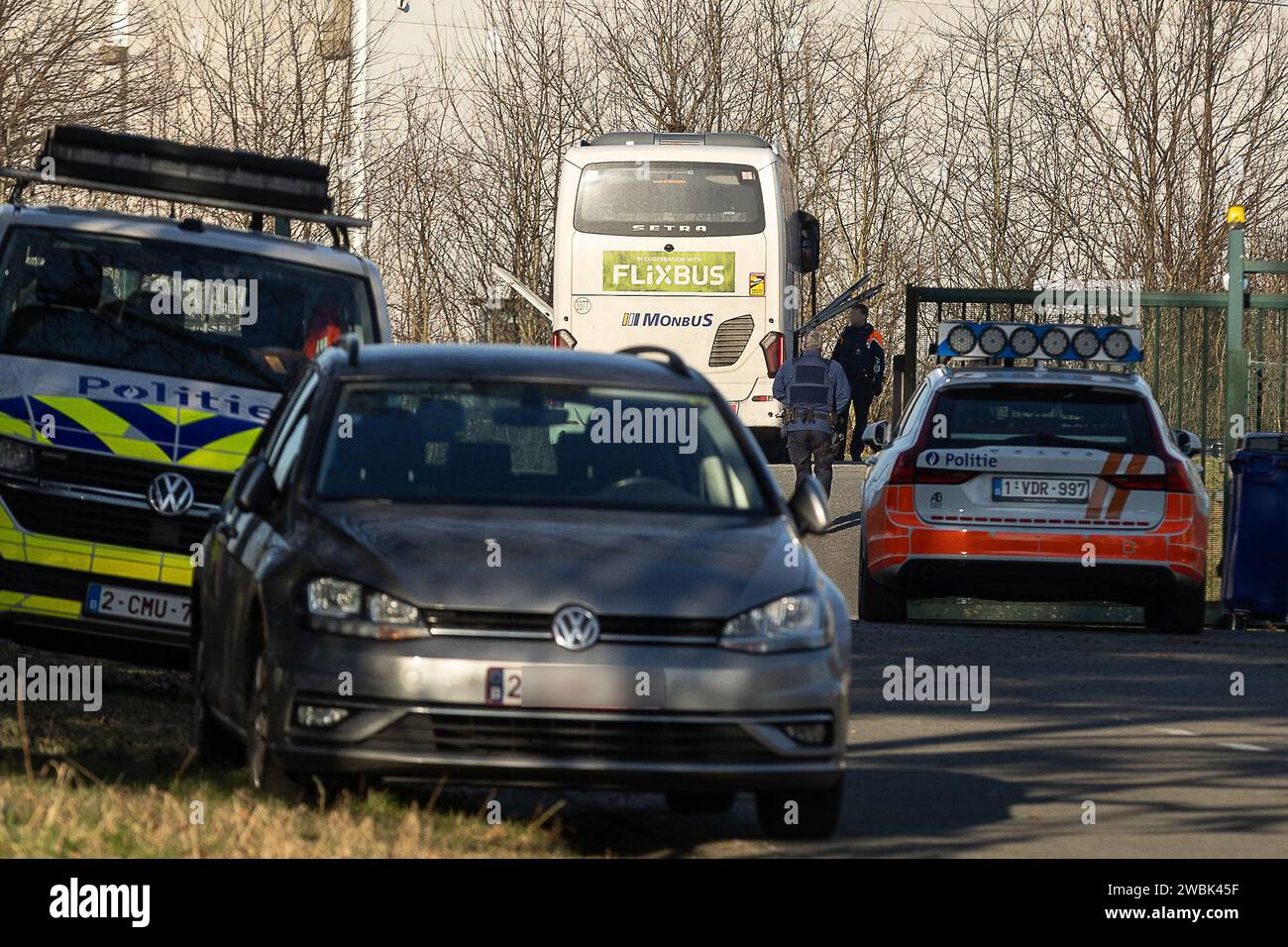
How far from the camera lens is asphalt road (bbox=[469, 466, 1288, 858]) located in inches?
316

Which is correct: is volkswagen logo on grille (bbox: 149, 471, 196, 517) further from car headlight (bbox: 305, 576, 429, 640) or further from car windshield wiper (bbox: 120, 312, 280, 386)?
Result: car headlight (bbox: 305, 576, 429, 640)


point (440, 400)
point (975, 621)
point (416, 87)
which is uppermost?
point (416, 87)

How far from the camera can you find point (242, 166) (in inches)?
513

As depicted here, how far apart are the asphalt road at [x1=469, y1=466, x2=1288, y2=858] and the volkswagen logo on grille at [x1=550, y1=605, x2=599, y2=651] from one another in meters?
0.78

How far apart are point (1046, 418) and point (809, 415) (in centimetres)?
859

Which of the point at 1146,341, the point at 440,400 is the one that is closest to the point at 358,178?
the point at 1146,341

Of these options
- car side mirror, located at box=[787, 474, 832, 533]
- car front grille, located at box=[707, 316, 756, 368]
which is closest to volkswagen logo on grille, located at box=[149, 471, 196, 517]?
car side mirror, located at box=[787, 474, 832, 533]

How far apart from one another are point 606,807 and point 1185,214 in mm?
24108

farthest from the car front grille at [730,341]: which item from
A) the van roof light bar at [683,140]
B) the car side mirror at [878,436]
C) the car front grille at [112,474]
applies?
the car front grille at [112,474]

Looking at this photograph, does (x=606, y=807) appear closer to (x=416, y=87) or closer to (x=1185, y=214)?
(x=1185, y=214)

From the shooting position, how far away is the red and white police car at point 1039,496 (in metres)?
14.7

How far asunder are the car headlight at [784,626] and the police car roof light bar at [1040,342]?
989 cm
